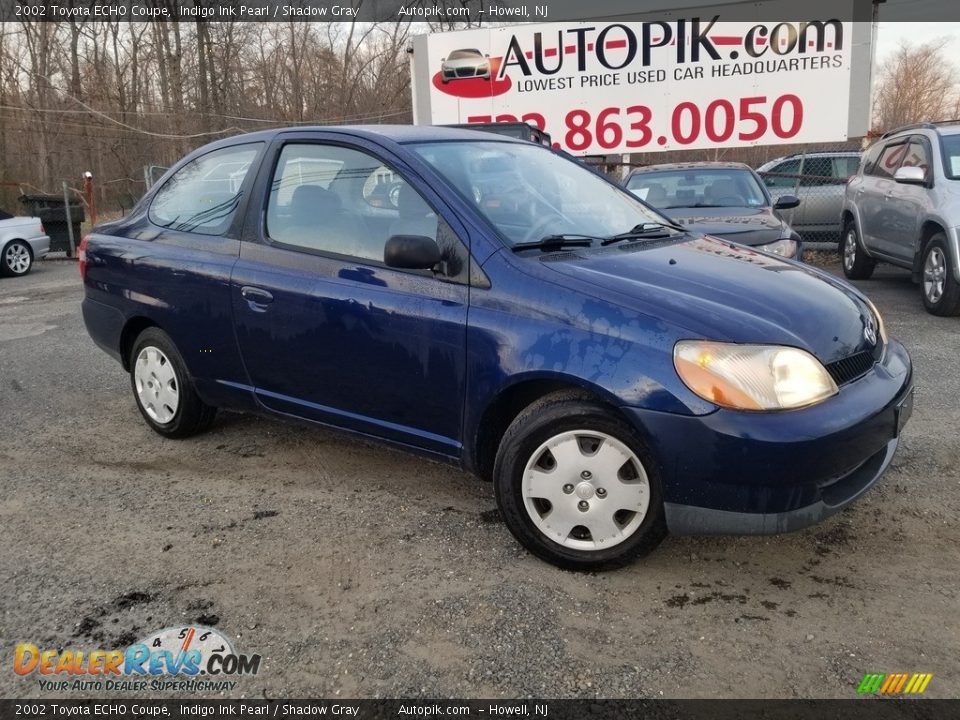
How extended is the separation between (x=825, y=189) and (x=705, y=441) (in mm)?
11055

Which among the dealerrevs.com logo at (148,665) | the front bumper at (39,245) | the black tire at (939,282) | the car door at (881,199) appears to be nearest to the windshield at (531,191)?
the dealerrevs.com logo at (148,665)

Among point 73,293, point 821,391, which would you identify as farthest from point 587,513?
point 73,293

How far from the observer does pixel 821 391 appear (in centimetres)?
264

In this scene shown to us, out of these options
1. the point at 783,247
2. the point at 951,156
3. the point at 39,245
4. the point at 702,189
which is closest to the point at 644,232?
the point at 783,247

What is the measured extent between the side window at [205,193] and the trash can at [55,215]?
43.6ft

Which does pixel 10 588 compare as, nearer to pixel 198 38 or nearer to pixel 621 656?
pixel 621 656

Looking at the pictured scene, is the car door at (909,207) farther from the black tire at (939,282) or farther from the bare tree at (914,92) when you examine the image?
the bare tree at (914,92)

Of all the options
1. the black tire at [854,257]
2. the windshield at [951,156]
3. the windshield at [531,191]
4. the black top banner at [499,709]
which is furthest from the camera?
the black tire at [854,257]

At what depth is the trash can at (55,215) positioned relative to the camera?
15.8 metres

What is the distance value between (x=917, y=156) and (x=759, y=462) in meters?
6.94

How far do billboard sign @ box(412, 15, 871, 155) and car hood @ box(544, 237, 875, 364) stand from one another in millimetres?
11194

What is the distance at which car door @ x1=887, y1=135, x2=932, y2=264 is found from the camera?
7.64 metres

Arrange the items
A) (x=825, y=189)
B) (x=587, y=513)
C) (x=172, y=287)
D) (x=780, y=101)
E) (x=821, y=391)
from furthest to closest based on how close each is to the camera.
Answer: (x=780, y=101), (x=825, y=189), (x=172, y=287), (x=587, y=513), (x=821, y=391)

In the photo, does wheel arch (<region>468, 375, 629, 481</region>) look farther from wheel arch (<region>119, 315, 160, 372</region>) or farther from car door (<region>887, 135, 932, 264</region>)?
car door (<region>887, 135, 932, 264</region>)
